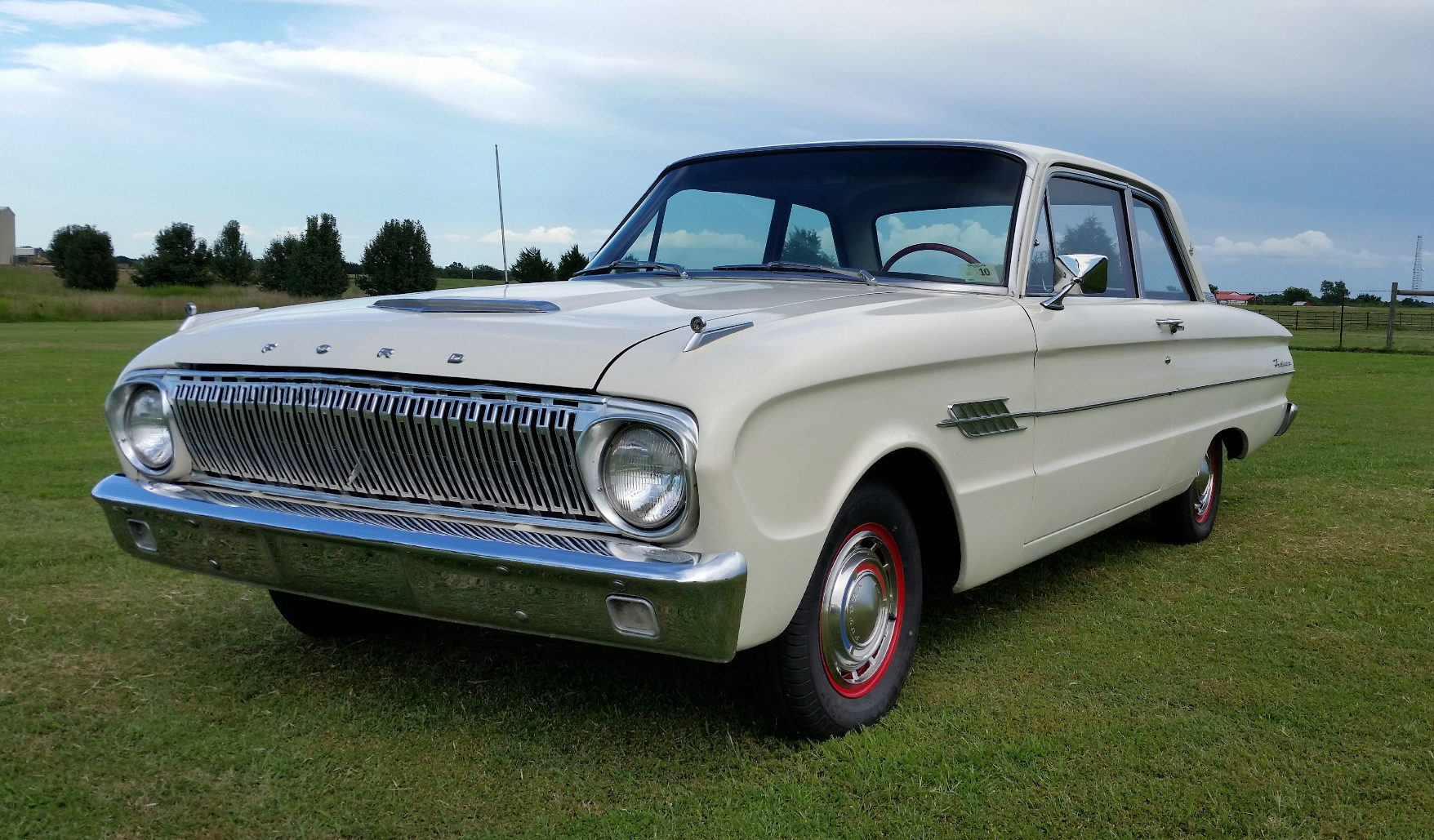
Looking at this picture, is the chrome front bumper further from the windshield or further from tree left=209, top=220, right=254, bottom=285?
tree left=209, top=220, right=254, bottom=285

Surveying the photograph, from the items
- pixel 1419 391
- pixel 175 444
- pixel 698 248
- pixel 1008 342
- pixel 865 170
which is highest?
pixel 865 170

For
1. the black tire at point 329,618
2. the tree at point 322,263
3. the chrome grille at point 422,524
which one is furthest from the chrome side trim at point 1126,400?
the tree at point 322,263

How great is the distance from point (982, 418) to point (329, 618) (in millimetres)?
2189

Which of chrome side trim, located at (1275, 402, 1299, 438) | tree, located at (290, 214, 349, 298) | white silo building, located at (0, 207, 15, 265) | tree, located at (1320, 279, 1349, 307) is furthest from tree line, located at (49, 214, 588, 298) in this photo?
chrome side trim, located at (1275, 402, 1299, 438)

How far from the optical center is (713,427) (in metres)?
2.43

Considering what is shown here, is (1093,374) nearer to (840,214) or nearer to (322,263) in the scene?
(840,214)

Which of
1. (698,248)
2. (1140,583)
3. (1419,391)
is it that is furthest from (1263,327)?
(1419,391)

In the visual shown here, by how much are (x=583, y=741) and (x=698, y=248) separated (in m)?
1.90

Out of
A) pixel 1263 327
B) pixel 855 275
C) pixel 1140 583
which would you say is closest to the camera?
pixel 855 275

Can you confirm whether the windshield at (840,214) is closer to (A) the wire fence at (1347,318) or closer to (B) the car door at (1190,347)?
(B) the car door at (1190,347)

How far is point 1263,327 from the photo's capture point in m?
5.77

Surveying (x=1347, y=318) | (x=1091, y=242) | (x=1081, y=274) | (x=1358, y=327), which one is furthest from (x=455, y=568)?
(x=1347, y=318)

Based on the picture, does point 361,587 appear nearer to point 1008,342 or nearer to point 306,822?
point 306,822

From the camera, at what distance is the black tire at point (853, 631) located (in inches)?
112
